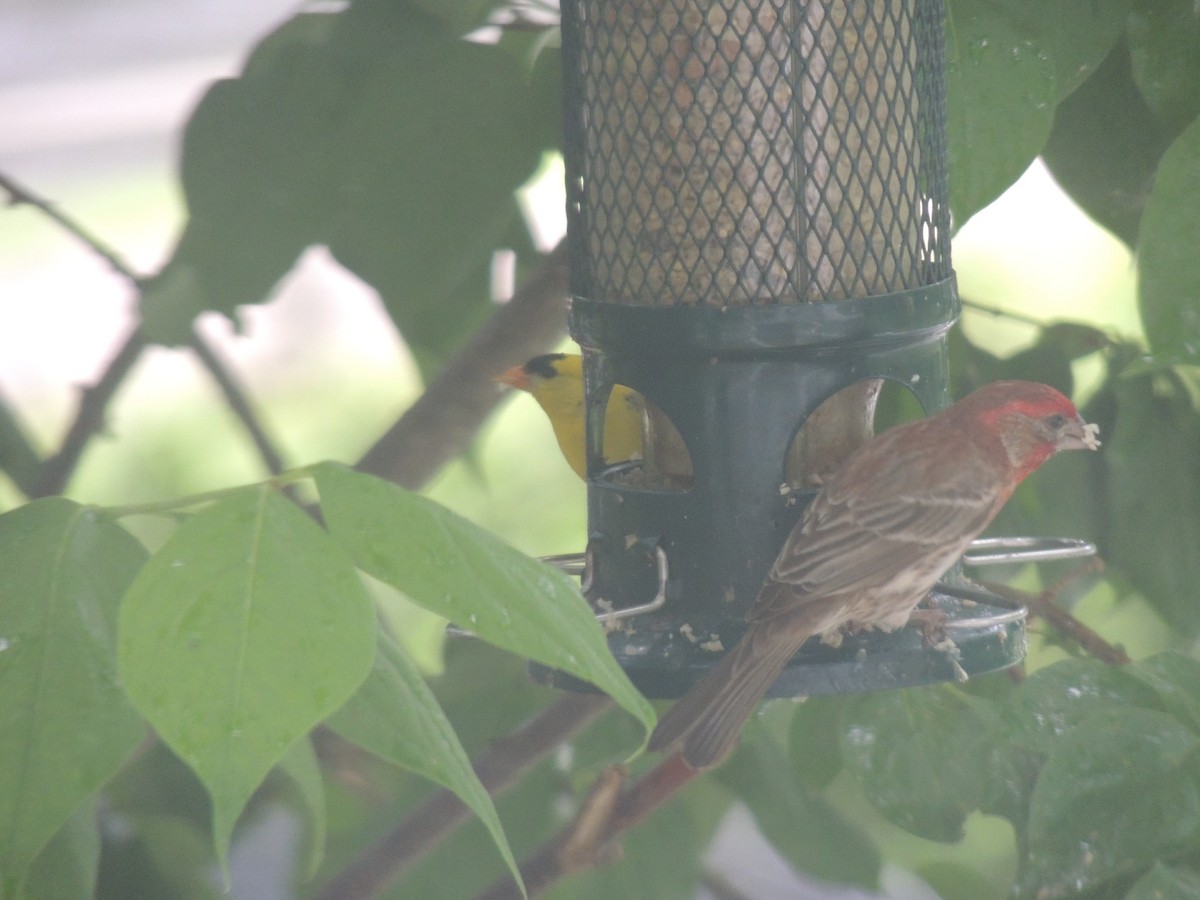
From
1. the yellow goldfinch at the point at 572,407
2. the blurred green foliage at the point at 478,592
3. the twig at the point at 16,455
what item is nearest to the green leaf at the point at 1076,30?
the blurred green foliage at the point at 478,592

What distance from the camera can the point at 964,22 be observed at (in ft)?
9.21

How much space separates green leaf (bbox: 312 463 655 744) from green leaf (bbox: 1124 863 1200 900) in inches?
36.4

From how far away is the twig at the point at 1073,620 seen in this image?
115 inches

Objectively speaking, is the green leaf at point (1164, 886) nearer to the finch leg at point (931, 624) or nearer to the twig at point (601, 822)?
the finch leg at point (931, 624)

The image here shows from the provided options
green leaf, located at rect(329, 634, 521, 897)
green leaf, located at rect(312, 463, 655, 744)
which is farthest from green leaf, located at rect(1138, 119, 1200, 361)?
green leaf, located at rect(329, 634, 521, 897)

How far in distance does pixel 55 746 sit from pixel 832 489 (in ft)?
5.94

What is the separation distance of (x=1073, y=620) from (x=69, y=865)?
184cm

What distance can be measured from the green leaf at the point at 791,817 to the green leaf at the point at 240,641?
6.88 ft

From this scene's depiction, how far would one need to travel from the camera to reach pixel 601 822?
301 centimetres

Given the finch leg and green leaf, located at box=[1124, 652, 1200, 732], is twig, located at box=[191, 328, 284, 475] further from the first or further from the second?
green leaf, located at box=[1124, 652, 1200, 732]

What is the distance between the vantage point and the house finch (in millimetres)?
2930

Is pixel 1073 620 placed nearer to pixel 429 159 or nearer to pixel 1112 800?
pixel 1112 800

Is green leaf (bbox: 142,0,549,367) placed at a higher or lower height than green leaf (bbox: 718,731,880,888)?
higher

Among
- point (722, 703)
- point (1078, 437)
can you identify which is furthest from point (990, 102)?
point (722, 703)
